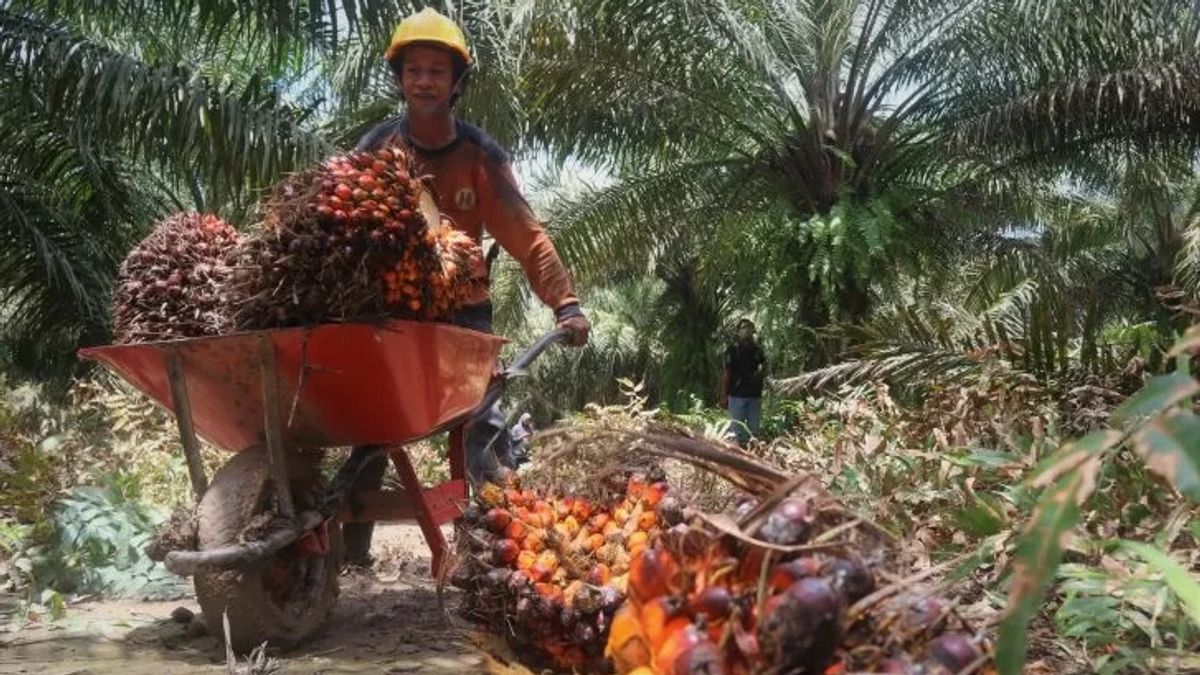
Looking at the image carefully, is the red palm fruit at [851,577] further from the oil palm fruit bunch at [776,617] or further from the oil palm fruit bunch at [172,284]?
the oil palm fruit bunch at [172,284]

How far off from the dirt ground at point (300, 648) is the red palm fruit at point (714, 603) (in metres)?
1.10

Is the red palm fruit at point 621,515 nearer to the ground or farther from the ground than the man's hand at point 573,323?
nearer to the ground

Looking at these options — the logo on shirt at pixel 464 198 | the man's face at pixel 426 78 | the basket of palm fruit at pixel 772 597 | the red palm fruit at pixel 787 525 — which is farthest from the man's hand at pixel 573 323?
the red palm fruit at pixel 787 525

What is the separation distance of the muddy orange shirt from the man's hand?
1.5 inches

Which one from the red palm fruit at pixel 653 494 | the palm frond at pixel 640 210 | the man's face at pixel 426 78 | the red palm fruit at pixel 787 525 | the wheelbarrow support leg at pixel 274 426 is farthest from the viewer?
the palm frond at pixel 640 210

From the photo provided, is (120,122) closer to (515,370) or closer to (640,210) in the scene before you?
(515,370)

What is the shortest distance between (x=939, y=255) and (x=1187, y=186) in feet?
28.1

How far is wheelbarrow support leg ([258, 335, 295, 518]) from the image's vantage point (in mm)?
2854

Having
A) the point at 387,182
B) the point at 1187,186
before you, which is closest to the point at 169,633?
the point at 387,182

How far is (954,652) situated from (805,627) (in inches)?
6.5

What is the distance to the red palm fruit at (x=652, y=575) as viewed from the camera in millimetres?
1513

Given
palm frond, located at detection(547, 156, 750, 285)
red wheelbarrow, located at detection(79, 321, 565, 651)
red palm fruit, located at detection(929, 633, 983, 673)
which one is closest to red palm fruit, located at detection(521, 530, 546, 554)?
red wheelbarrow, located at detection(79, 321, 565, 651)

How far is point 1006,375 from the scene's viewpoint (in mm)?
3518

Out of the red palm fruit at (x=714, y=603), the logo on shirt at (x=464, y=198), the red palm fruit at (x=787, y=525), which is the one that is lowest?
the red palm fruit at (x=714, y=603)
